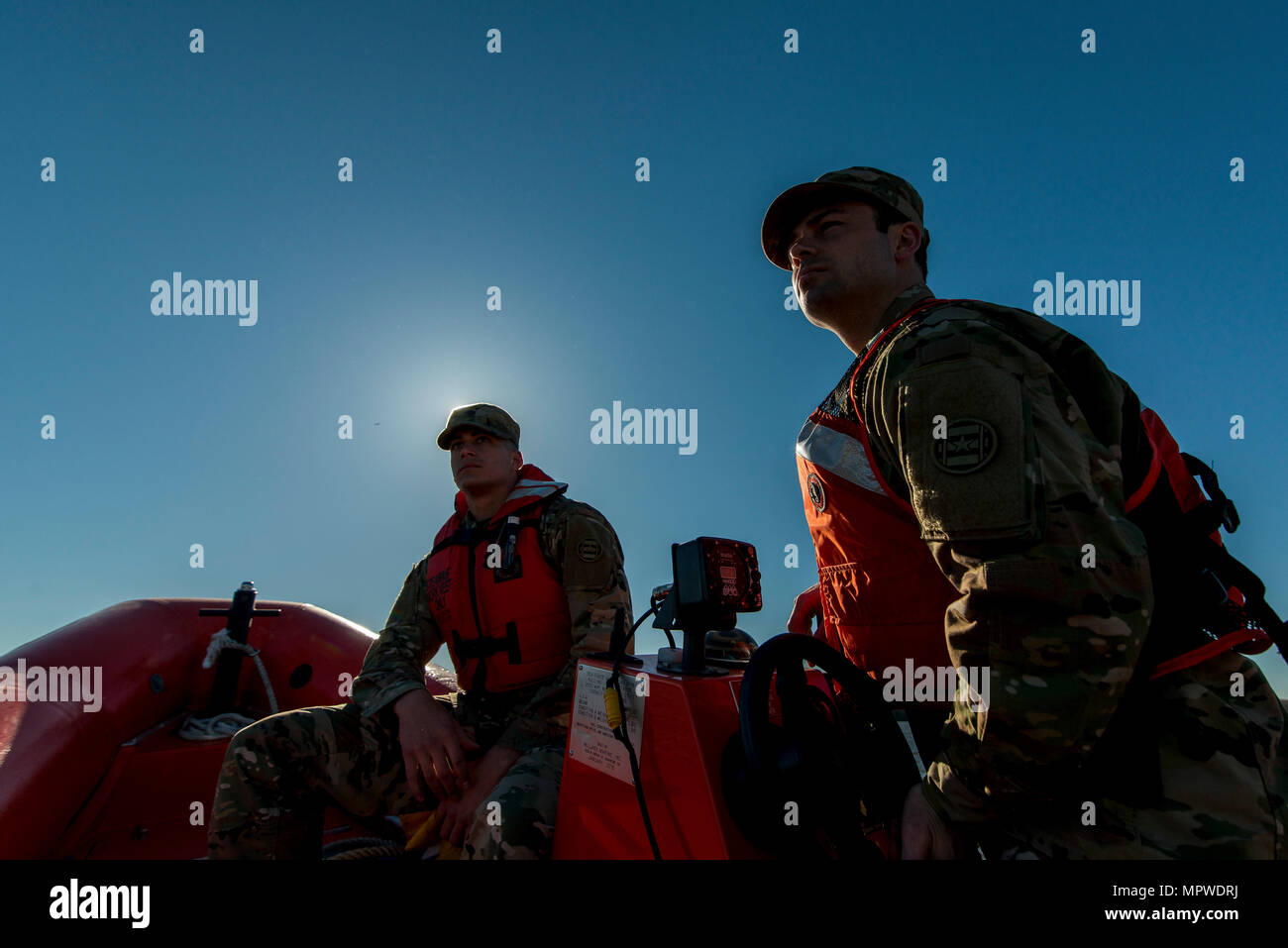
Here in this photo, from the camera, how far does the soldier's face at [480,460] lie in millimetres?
3107

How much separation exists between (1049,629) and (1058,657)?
38 millimetres

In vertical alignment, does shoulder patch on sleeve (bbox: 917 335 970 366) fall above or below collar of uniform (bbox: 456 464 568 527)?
above

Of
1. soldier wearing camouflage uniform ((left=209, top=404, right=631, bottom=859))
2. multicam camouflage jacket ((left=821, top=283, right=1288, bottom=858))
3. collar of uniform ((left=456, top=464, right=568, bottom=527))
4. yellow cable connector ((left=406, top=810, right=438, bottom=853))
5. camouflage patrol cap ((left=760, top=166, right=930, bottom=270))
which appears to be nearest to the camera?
multicam camouflage jacket ((left=821, top=283, right=1288, bottom=858))

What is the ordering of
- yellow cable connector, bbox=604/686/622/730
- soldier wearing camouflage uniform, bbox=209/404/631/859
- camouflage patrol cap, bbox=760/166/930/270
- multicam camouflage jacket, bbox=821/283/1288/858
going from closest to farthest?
multicam camouflage jacket, bbox=821/283/1288/858, yellow cable connector, bbox=604/686/622/730, camouflage patrol cap, bbox=760/166/930/270, soldier wearing camouflage uniform, bbox=209/404/631/859

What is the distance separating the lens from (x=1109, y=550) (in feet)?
2.99

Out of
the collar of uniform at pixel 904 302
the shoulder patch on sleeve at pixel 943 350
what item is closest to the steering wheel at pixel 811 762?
the shoulder patch on sleeve at pixel 943 350

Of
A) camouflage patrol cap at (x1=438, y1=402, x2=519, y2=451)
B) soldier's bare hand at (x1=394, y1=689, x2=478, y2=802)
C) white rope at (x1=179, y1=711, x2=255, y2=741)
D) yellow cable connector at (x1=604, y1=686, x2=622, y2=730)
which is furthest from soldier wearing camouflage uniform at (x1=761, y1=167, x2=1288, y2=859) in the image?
white rope at (x1=179, y1=711, x2=255, y2=741)

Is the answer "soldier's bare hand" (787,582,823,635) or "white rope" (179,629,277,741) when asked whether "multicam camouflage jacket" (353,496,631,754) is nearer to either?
"soldier's bare hand" (787,582,823,635)

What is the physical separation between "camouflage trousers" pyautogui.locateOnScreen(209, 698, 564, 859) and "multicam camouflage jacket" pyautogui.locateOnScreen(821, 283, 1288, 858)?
1362 mm

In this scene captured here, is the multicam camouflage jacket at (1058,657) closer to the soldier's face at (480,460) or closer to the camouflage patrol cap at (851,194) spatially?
the camouflage patrol cap at (851,194)

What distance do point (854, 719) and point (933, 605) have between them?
0.30 m

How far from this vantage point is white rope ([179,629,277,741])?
3334 mm
